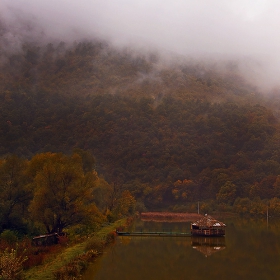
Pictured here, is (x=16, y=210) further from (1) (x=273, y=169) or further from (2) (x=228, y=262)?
(1) (x=273, y=169)

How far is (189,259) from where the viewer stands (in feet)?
89.5

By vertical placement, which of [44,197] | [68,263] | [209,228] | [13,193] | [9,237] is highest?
[13,193]

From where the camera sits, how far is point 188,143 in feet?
416

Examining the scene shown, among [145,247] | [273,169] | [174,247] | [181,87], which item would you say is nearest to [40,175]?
[145,247]

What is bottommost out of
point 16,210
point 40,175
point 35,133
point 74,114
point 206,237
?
point 206,237

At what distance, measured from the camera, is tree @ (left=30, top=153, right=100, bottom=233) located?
3156 cm

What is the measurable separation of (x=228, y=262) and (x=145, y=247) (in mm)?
9237

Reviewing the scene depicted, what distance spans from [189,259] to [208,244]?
28.3 feet

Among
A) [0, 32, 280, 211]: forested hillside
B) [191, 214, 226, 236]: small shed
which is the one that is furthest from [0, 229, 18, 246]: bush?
[0, 32, 280, 211]: forested hillside

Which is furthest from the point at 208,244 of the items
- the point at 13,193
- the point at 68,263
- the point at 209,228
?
the point at 13,193

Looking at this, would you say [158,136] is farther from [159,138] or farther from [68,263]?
[68,263]

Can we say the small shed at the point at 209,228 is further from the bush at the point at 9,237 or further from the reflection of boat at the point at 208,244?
the bush at the point at 9,237

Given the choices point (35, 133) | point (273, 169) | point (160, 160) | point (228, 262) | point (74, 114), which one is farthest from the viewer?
point (74, 114)

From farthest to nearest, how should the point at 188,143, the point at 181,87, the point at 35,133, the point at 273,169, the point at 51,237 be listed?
the point at 181,87
the point at 35,133
the point at 188,143
the point at 273,169
the point at 51,237
